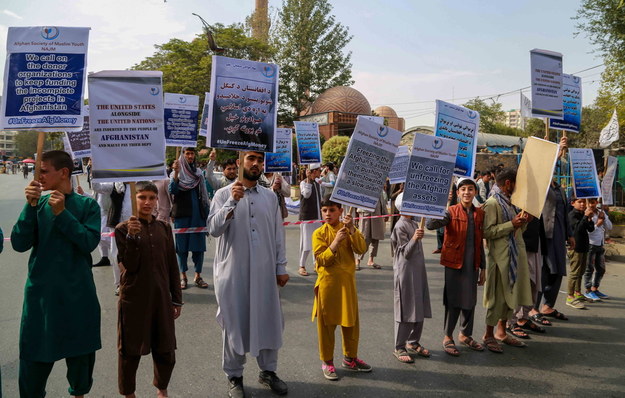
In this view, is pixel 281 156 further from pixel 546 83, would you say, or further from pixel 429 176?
pixel 546 83

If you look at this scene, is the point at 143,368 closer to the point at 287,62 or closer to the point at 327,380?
the point at 327,380

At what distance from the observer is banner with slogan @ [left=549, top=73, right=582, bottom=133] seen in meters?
6.29

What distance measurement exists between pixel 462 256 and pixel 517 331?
1332 mm

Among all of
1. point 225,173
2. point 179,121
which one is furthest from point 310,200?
point 179,121

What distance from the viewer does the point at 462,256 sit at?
A: 485cm

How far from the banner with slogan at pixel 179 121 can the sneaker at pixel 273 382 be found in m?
3.76

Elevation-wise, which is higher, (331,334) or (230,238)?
(230,238)

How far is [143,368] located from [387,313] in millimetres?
2990

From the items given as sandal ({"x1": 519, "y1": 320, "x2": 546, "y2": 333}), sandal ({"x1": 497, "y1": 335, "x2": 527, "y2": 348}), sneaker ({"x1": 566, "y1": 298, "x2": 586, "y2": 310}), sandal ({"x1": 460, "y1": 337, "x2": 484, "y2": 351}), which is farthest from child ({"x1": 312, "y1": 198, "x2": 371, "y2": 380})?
sneaker ({"x1": 566, "y1": 298, "x2": 586, "y2": 310})

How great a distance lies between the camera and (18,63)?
3223 millimetres

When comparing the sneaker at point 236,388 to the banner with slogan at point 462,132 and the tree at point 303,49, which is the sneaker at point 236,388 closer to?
the banner with slogan at point 462,132

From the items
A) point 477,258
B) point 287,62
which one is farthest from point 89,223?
point 287,62

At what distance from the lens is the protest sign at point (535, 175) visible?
4676 millimetres

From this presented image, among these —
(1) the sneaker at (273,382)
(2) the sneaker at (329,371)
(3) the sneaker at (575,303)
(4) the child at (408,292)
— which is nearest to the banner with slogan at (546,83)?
(4) the child at (408,292)
